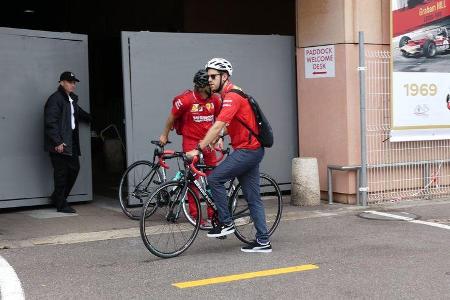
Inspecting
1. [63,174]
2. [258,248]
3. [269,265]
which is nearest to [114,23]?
[63,174]

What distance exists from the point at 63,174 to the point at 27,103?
116 centimetres

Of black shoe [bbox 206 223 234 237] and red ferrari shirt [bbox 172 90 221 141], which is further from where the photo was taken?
red ferrari shirt [bbox 172 90 221 141]

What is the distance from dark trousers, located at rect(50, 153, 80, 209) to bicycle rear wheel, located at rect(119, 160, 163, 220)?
0.77 m

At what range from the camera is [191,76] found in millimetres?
10156

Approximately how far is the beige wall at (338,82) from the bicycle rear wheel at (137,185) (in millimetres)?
2871

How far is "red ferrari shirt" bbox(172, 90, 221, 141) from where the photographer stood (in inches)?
319

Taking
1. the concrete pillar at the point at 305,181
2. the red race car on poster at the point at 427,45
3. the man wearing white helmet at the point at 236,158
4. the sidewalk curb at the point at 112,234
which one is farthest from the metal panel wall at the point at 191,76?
the man wearing white helmet at the point at 236,158

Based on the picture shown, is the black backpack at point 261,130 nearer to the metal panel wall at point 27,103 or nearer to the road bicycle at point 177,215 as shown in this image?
the road bicycle at point 177,215

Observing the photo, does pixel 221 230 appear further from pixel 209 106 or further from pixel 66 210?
pixel 66 210

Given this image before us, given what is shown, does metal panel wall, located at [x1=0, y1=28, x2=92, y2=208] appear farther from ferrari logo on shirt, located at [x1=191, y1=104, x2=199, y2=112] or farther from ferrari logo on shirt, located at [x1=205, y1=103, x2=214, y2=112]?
ferrari logo on shirt, located at [x1=205, y1=103, x2=214, y2=112]

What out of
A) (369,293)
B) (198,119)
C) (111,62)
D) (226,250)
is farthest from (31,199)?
(111,62)

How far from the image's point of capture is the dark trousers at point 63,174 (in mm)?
9273

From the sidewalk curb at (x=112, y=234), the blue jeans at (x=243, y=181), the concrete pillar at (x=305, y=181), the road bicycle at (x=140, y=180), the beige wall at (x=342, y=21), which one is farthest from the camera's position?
the concrete pillar at (x=305, y=181)

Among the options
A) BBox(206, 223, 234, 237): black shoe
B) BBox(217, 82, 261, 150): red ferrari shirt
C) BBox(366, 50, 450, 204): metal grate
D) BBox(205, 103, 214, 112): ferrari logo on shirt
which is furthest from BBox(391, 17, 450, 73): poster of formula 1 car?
BBox(206, 223, 234, 237): black shoe
